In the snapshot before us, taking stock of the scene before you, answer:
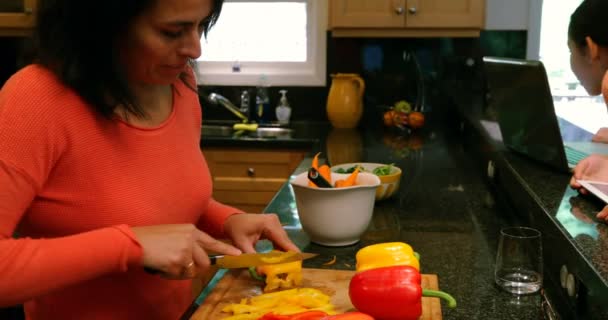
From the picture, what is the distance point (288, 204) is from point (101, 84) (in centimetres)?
82

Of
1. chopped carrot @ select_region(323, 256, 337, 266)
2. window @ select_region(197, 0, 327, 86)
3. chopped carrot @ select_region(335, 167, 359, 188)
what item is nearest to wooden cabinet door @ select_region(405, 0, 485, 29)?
window @ select_region(197, 0, 327, 86)

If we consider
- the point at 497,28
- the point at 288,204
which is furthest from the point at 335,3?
the point at 288,204

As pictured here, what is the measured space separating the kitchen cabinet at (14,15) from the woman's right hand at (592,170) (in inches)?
106

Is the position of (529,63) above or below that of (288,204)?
above

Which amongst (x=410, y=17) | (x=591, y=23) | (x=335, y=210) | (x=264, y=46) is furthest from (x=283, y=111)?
(x=591, y=23)

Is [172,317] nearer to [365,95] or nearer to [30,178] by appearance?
[30,178]

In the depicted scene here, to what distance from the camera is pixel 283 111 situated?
331 centimetres

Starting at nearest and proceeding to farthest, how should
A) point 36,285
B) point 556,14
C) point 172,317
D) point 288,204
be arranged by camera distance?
point 36,285, point 172,317, point 288,204, point 556,14

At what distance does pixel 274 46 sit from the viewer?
3500 millimetres

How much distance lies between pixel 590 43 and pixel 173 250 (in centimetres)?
96

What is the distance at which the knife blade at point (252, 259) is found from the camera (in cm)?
109

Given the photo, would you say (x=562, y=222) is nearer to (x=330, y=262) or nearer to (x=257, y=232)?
(x=330, y=262)

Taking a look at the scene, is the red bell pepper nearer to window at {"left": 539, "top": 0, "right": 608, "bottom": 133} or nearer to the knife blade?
the knife blade

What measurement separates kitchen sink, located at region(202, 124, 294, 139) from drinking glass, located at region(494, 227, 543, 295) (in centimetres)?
188
